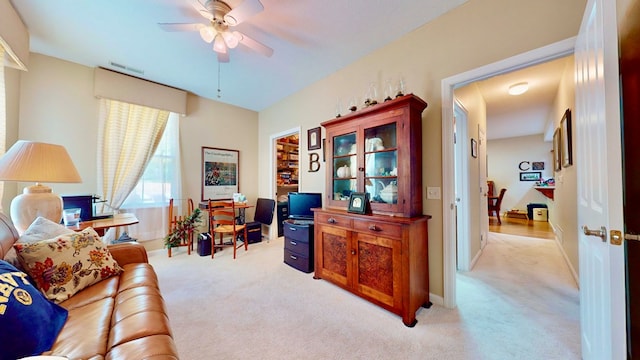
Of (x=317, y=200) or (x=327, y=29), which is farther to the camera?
(x=317, y=200)

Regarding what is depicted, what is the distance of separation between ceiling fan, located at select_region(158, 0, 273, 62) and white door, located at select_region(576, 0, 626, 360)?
1960 millimetres

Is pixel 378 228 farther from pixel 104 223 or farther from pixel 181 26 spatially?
pixel 104 223

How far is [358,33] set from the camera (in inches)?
90.8

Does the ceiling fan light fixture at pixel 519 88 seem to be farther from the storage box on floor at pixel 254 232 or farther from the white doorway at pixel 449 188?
the storage box on floor at pixel 254 232

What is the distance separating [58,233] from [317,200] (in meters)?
2.40

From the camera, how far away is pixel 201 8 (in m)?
1.93

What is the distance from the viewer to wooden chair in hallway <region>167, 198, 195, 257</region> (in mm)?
3551

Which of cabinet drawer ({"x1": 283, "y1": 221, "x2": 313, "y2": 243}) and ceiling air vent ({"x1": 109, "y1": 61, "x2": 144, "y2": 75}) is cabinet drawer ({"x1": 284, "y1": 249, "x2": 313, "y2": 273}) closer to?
cabinet drawer ({"x1": 283, "y1": 221, "x2": 313, "y2": 243})

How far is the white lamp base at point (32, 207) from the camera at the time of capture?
1.68 meters

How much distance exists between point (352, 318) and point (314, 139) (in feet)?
7.86

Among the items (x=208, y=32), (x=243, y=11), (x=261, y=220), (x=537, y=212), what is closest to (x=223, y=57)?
(x=208, y=32)

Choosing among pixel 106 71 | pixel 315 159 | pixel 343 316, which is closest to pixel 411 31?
pixel 315 159

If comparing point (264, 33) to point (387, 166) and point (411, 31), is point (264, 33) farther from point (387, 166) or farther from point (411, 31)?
point (387, 166)

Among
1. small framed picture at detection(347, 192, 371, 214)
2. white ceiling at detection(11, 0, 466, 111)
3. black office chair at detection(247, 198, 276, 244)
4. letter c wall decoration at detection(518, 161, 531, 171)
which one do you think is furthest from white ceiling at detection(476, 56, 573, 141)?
black office chair at detection(247, 198, 276, 244)
